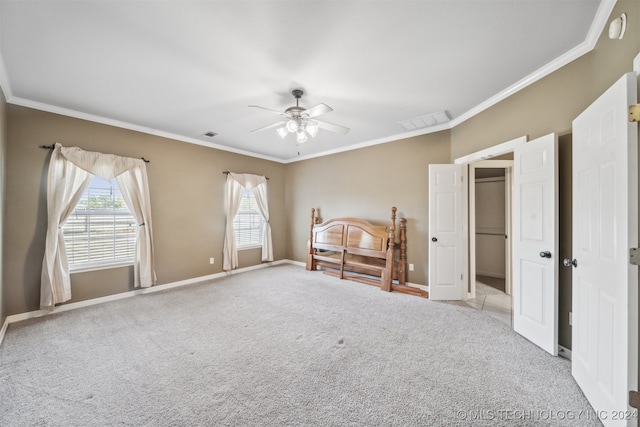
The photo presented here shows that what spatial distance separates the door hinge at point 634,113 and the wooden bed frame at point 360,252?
9.81ft

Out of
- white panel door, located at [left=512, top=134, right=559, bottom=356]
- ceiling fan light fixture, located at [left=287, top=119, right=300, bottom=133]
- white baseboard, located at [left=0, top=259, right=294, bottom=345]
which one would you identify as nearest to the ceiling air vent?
white panel door, located at [left=512, top=134, right=559, bottom=356]

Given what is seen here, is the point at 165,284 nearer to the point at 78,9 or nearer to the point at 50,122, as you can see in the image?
the point at 50,122

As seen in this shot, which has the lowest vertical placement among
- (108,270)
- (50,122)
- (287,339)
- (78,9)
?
(287,339)

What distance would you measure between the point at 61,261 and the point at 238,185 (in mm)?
2858

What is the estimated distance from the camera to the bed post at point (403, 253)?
13.8 feet

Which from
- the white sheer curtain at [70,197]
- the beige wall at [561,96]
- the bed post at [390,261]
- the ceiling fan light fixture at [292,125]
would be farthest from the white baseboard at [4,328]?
the beige wall at [561,96]

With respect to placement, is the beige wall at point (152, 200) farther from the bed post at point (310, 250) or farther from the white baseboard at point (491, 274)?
the white baseboard at point (491, 274)

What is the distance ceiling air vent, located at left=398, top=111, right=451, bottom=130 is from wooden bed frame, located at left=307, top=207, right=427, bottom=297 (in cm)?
136

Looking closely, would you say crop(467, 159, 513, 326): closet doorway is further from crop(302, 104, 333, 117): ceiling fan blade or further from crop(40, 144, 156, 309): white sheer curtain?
crop(40, 144, 156, 309): white sheer curtain

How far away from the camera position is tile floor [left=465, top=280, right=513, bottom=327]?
304 cm

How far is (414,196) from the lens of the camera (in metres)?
4.21

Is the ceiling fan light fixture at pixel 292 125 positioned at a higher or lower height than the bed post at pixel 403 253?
higher

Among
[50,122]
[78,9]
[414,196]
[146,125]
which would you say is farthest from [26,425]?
[414,196]

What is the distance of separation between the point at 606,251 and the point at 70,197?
5.30 meters
